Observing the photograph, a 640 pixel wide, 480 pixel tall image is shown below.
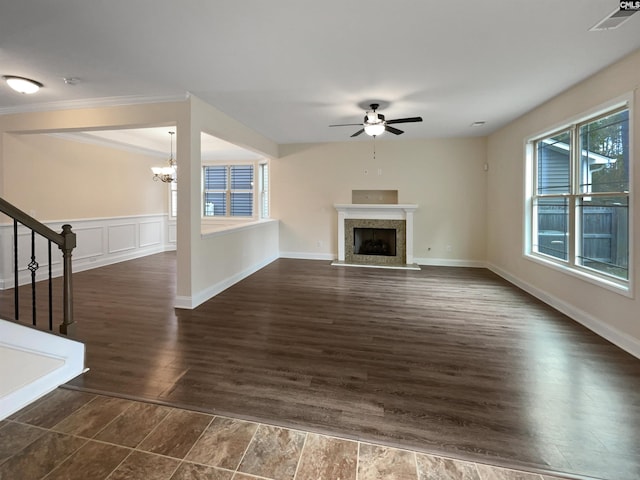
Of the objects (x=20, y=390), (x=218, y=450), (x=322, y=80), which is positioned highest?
(x=322, y=80)

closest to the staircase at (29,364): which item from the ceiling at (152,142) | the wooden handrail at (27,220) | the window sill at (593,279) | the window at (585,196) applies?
the wooden handrail at (27,220)

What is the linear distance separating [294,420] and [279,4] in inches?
109

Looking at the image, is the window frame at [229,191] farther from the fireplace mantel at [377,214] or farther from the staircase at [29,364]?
the staircase at [29,364]

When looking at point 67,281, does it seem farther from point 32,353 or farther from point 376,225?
point 376,225

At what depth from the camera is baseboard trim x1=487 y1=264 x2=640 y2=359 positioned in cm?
280

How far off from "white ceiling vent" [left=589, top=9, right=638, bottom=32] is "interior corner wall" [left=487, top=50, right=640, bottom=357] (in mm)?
702

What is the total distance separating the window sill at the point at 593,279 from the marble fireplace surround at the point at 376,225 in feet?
8.85

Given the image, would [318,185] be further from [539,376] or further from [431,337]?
[539,376]

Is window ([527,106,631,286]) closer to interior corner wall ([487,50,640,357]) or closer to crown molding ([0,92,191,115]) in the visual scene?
interior corner wall ([487,50,640,357])

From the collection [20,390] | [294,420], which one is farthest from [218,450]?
[20,390]

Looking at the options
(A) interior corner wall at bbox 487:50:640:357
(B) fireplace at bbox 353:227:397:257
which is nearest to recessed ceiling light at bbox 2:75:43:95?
(B) fireplace at bbox 353:227:397:257

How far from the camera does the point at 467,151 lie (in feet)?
21.6

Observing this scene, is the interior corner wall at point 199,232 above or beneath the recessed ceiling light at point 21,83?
beneath

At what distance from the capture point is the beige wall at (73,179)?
4.91m
